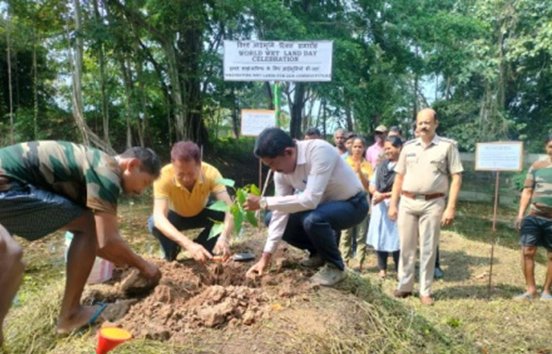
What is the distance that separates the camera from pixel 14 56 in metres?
12.6

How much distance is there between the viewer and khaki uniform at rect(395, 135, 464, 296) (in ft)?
13.9

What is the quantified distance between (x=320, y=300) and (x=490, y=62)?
1021 centimetres

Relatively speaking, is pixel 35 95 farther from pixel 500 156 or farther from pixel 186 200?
pixel 500 156

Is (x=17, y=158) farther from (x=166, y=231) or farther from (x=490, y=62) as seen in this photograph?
(x=490, y=62)

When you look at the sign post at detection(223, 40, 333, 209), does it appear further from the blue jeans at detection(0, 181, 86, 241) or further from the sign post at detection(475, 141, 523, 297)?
the blue jeans at detection(0, 181, 86, 241)

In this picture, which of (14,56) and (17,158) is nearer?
(17,158)

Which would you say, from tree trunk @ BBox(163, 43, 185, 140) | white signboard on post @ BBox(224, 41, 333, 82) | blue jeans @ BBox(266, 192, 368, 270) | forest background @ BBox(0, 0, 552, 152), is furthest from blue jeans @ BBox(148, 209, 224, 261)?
tree trunk @ BBox(163, 43, 185, 140)

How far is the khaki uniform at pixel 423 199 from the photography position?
4227 millimetres

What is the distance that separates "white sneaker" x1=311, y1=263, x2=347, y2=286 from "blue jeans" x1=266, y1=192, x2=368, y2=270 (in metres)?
0.04

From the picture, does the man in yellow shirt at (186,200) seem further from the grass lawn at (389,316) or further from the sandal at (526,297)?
the sandal at (526,297)

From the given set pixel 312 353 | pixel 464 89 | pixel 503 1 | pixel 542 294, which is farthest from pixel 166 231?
pixel 464 89

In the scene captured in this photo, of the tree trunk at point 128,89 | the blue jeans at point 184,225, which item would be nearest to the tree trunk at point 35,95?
the tree trunk at point 128,89

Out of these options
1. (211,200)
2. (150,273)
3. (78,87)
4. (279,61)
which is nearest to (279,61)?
(279,61)

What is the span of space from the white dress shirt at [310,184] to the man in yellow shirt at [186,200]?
0.55m
